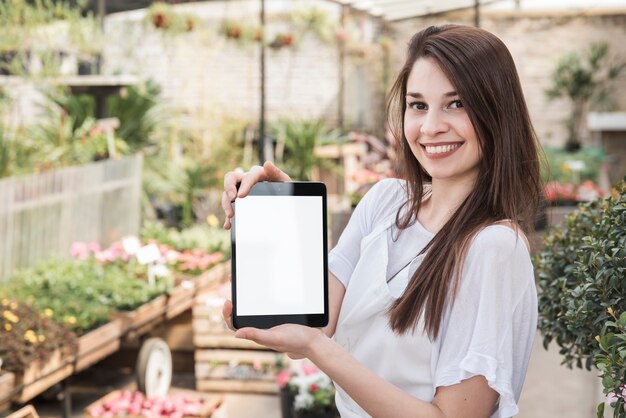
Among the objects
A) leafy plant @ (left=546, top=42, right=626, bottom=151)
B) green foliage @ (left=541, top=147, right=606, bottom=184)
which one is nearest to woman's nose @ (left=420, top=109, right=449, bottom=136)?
green foliage @ (left=541, top=147, right=606, bottom=184)

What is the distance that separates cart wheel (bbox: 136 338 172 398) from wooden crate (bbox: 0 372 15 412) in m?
1.13

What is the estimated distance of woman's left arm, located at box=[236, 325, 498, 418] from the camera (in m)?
1.47

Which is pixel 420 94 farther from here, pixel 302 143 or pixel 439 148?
pixel 302 143

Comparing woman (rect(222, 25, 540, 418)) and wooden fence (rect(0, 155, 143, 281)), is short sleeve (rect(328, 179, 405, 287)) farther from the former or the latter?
wooden fence (rect(0, 155, 143, 281))

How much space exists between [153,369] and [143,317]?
0.87 ft

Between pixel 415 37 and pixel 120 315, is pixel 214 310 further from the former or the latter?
pixel 415 37

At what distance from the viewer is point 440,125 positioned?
1.57 metres

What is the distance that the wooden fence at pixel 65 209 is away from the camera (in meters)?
5.31

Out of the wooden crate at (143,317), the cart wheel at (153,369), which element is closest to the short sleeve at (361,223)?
the wooden crate at (143,317)

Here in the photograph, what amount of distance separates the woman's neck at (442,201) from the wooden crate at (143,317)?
318 centimetres

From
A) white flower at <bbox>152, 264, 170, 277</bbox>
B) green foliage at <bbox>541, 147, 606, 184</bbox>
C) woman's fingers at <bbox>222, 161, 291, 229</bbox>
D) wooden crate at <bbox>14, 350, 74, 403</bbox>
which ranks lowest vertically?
wooden crate at <bbox>14, 350, 74, 403</bbox>

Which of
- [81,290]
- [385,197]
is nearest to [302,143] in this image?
[81,290]

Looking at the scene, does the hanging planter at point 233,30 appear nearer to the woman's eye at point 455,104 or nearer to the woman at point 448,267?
the woman at point 448,267

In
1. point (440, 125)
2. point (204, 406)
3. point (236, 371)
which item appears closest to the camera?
point (440, 125)
